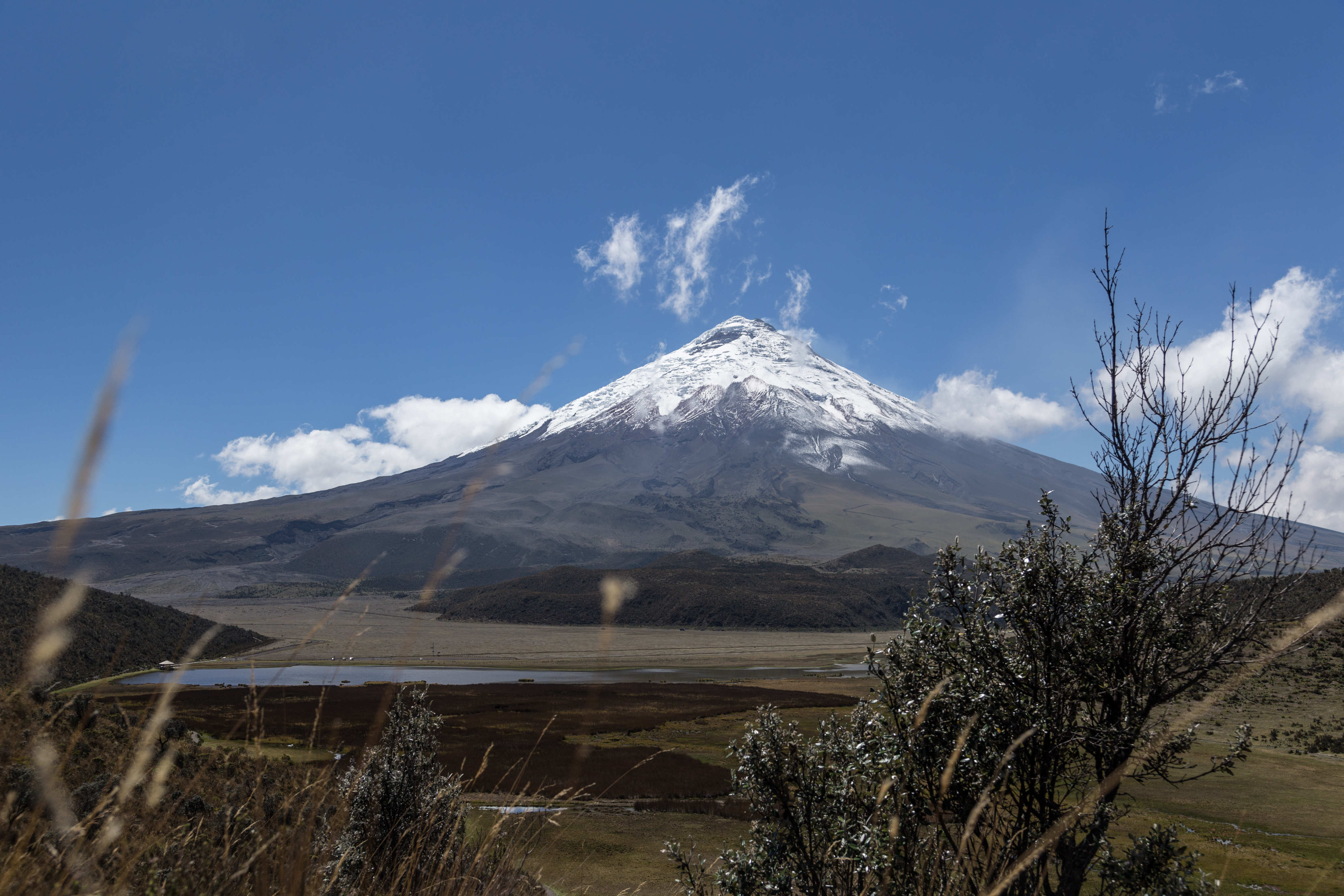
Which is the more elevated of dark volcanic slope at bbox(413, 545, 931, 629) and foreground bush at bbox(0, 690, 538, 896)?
foreground bush at bbox(0, 690, 538, 896)

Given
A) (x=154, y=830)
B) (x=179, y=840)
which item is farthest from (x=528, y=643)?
(x=154, y=830)

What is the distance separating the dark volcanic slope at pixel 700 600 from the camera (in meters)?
147

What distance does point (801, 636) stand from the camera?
133 meters

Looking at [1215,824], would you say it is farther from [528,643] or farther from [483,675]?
[528,643]

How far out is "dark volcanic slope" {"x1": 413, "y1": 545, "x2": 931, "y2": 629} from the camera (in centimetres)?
14738

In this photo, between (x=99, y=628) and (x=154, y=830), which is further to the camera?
(x=99, y=628)

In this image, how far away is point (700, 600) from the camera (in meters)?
152

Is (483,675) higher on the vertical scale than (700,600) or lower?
lower

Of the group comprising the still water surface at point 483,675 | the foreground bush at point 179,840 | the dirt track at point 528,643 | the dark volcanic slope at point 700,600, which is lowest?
the dirt track at point 528,643

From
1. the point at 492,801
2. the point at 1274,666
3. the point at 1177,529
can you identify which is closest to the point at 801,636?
the point at 1274,666

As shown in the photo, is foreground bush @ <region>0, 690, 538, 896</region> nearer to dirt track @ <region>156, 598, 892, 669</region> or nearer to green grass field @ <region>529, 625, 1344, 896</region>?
green grass field @ <region>529, 625, 1344, 896</region>

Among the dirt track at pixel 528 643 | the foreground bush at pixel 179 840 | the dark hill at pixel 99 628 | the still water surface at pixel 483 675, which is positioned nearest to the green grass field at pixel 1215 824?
the foreground bush at pixel 179 840

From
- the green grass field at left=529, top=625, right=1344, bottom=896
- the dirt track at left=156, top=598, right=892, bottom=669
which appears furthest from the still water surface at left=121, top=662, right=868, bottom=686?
the green grass field at left=529, top=625, right=1344, bottom=896

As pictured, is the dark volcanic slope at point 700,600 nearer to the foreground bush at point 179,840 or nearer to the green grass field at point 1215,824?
the green grass field at point 1215,824
